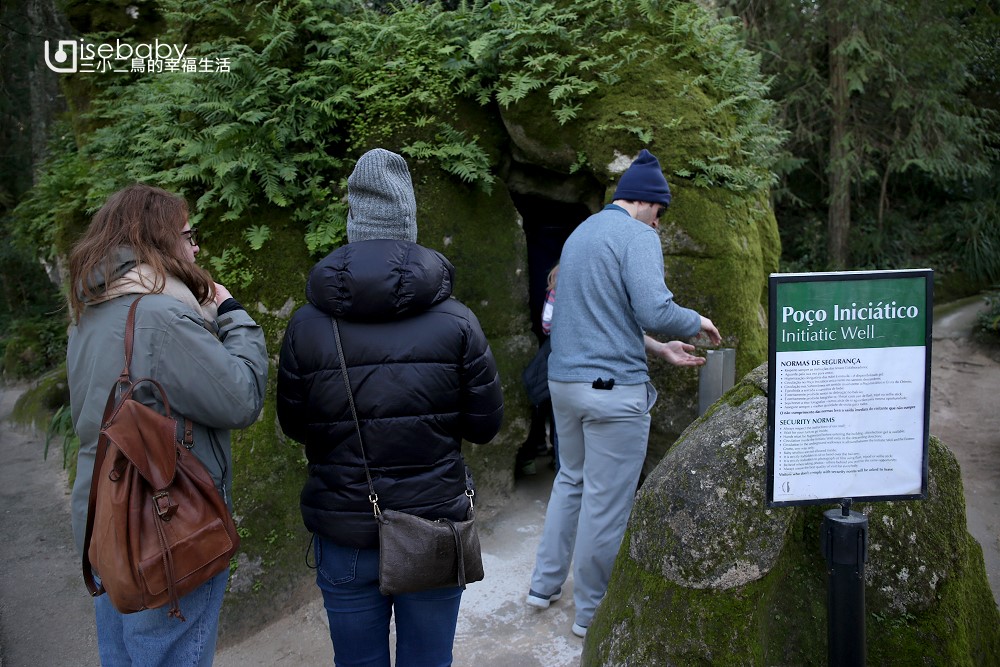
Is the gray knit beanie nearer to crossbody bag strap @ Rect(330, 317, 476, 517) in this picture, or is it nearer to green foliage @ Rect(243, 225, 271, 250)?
crossbody bag strap @ Rect(330, 317, 476, 517)

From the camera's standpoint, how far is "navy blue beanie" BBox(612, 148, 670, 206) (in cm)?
421

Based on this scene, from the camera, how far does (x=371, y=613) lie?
9.49 feet

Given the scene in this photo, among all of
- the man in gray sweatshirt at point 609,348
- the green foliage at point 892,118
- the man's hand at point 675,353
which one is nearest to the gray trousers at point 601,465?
the man in gray sweatshirt at point 609,348

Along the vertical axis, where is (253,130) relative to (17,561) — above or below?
above

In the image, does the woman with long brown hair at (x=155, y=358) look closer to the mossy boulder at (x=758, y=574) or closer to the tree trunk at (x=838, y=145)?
the mossy boulder at (x=758, y=574)

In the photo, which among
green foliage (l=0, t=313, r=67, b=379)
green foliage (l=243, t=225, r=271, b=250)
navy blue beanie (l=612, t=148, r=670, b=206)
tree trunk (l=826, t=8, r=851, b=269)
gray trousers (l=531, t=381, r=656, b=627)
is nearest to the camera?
gray trousers (l=531, t=381, r=656, b=627)

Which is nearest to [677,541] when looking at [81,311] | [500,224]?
[81,311]

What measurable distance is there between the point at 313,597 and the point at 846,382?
3668mm

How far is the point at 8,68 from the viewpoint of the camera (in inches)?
597

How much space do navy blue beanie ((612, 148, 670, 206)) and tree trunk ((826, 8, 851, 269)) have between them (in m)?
10.5

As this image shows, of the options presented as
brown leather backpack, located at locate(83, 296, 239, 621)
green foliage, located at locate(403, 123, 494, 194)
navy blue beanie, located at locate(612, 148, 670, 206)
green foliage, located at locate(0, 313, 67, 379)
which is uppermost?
green foliage, located at locate(403, 123, 494, 194)

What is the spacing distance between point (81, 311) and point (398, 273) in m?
1.13

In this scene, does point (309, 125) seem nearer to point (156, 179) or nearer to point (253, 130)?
point (253, 130)

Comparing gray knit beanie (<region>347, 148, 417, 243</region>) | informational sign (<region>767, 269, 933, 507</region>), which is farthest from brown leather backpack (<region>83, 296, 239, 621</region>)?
informational sign (<region>767, 269, 933, 507</region>)
